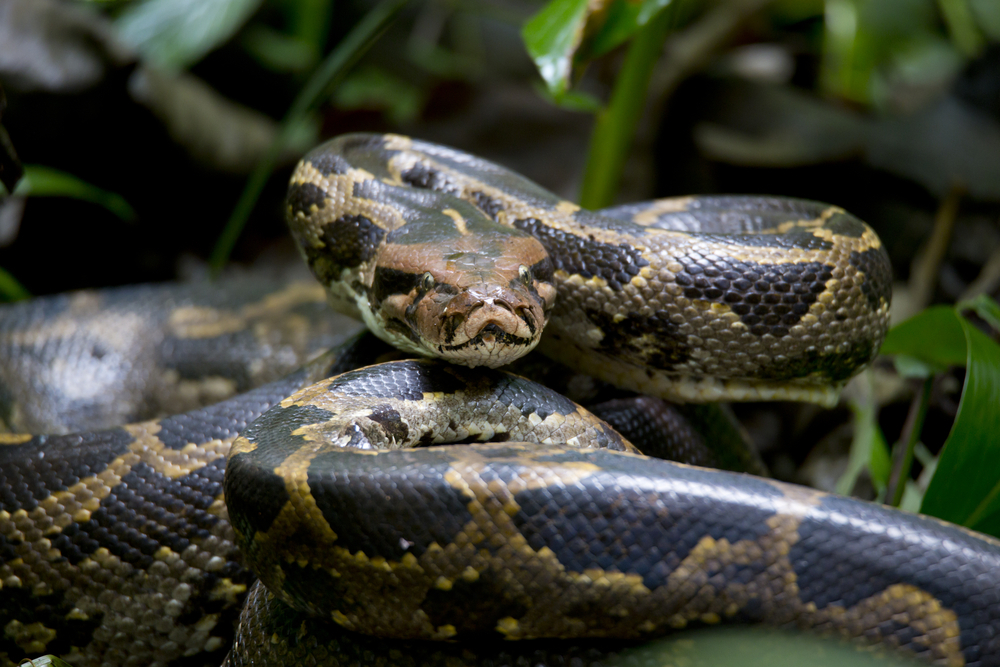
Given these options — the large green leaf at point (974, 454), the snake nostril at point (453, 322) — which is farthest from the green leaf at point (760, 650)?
the large green leaf at point (974, 454)

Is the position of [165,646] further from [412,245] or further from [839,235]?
[839,235]

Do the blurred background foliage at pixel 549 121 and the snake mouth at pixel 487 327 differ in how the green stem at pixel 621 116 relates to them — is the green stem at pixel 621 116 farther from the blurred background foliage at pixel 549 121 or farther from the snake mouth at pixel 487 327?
the snake mouth at pixel 487 327

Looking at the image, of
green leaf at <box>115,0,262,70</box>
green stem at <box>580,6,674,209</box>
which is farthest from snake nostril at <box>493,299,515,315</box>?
green leaf at <box>115,0,262,70</box>

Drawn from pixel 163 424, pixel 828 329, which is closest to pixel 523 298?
pixel 828 329

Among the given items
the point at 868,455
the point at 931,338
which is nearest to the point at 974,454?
the point at 931,338

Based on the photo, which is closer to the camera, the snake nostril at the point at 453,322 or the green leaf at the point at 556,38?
the snake nostril at the point at 453,322

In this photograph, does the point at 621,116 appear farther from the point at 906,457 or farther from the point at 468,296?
the point at 468,296
